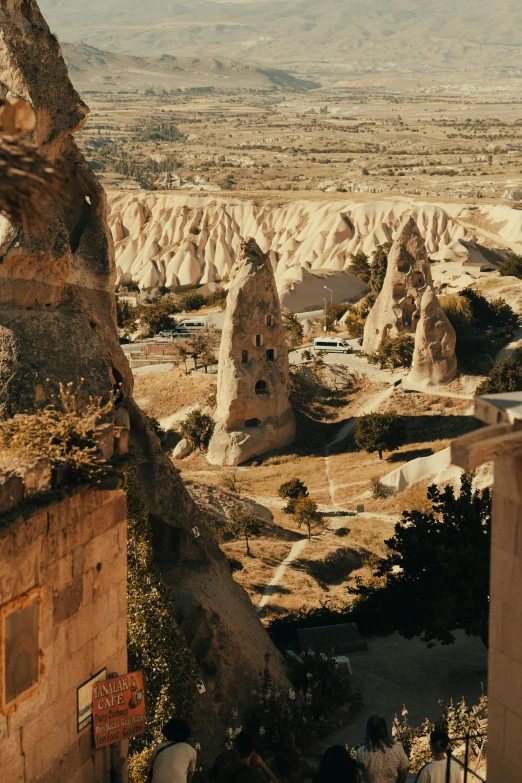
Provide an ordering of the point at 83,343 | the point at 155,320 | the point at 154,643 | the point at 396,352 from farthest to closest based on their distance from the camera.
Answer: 1. the point at 155,320
2. the point at 396,352
3. the point at 83,343
4. the point at 154,643

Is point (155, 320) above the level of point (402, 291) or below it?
below

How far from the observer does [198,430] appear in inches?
1489

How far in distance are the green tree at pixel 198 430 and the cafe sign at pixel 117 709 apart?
28097 millimetres

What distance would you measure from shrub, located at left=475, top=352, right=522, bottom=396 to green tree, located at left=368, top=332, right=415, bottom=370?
416 cm

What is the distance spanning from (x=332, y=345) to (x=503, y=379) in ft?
34.2

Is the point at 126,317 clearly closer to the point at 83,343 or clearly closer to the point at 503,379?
the point at 503,379

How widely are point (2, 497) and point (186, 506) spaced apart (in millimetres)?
7694

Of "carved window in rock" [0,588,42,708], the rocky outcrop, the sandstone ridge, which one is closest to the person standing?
"carved window in rock" [0,588,42,708]

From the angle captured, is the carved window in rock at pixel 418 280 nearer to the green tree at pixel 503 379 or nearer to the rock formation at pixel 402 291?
the rock formation at pixel 402 291

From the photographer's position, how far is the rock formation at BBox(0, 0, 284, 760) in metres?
13.3

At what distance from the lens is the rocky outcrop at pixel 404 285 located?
143 feet

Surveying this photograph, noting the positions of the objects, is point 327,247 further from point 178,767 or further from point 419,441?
→ point 178,767

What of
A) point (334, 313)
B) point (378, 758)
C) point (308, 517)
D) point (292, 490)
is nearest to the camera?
point (378, 758)

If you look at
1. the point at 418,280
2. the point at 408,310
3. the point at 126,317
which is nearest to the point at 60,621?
the point at 408,310
